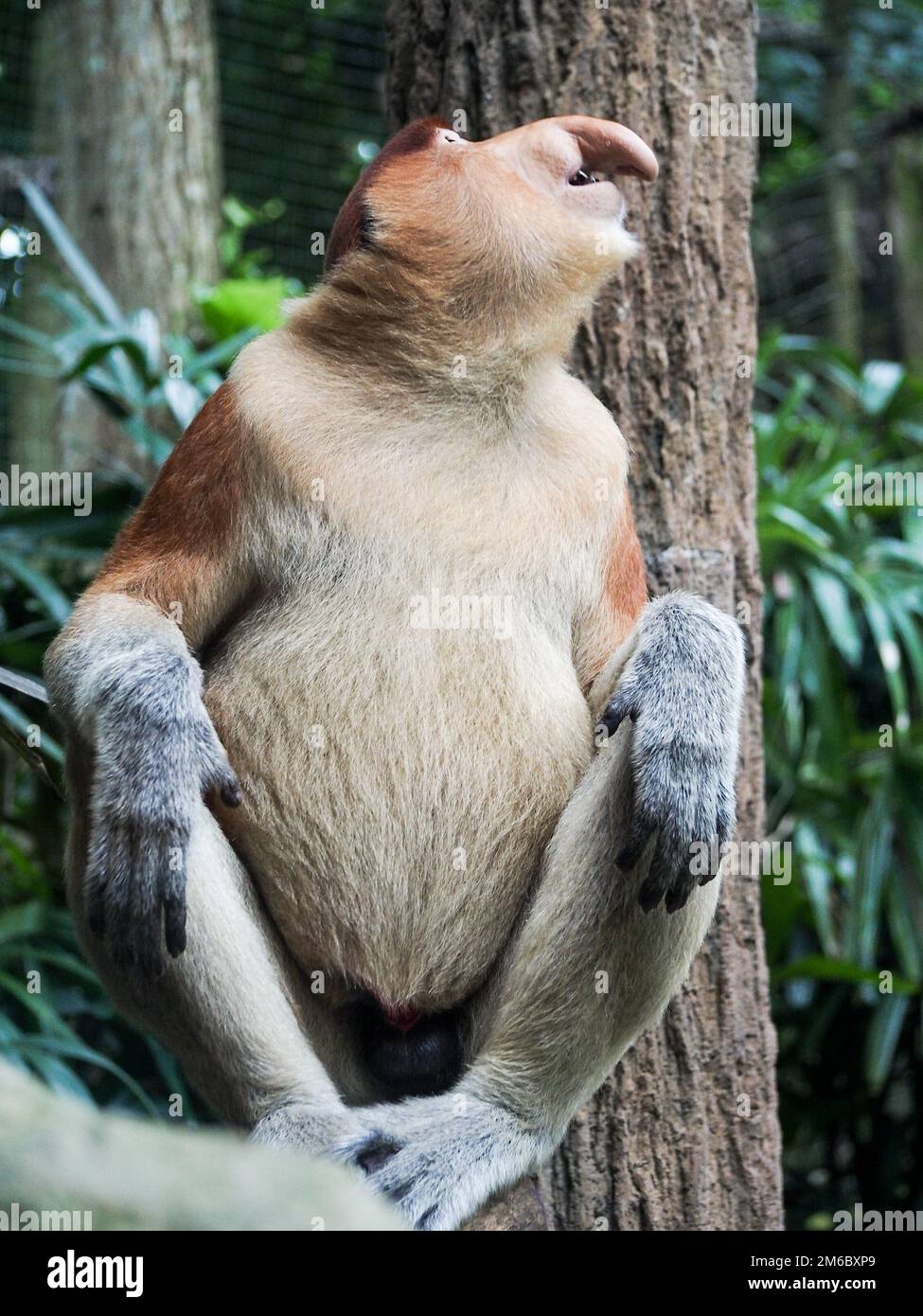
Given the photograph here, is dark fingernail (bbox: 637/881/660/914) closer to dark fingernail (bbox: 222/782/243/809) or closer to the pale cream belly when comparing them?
the pale cream belly

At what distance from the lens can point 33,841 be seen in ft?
15.1

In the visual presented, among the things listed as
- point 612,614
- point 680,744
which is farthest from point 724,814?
point 612,614

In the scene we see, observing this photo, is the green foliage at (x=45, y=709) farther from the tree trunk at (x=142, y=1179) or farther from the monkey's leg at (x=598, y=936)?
the tree trunk at (x=142, y=1179)

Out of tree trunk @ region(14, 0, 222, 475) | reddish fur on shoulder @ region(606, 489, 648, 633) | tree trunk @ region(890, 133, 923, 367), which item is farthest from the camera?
tree trunk @ region(890, 133, 923, 367)

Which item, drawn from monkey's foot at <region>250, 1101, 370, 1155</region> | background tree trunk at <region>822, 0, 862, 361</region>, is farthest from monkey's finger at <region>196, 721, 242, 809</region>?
background tree trunk at <region>822, 0, 862, 361</region>

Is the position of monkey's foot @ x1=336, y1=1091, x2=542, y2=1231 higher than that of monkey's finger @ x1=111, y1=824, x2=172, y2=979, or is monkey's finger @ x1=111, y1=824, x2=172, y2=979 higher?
monkey's finger @ x1=111, y1=824, x2=172, y2=979

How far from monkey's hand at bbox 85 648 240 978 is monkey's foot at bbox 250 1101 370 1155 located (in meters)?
0.30

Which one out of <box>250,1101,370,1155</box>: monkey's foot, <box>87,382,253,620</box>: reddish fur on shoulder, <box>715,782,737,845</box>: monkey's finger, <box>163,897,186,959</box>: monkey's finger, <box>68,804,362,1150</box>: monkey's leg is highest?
<box>87,382,253,620</box>: reddish fur on shoulder

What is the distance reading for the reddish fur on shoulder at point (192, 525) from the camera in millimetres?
2404

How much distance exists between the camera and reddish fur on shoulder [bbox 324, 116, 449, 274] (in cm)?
247

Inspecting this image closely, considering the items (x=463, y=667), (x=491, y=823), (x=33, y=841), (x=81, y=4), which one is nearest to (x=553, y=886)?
(x=491, y=823)

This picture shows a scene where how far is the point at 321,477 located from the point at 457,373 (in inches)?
12.2

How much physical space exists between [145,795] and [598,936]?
77cm

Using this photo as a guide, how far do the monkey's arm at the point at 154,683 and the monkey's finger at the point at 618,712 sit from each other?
623mm
